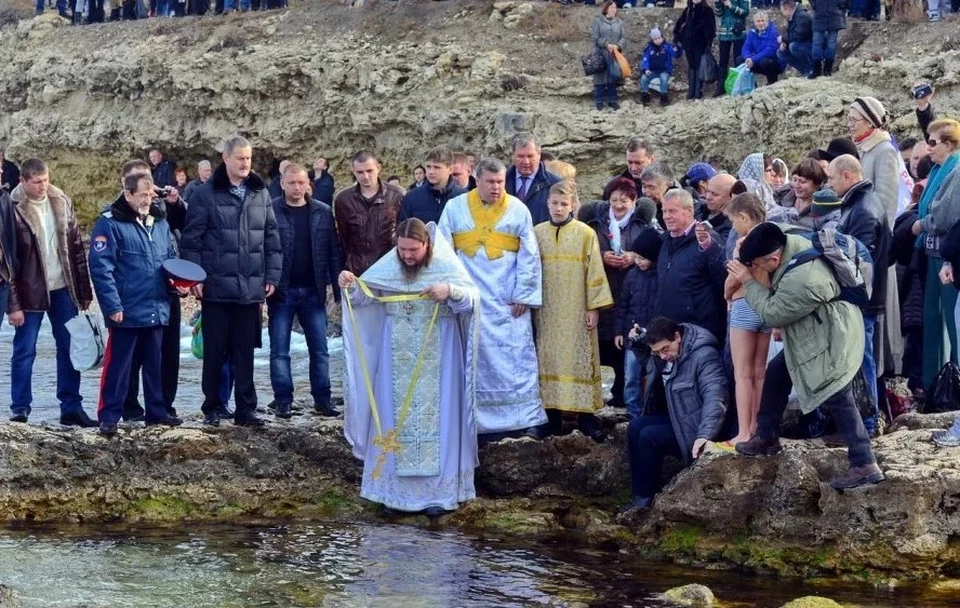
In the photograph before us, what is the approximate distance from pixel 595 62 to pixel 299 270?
12328mm

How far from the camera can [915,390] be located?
10547 mm

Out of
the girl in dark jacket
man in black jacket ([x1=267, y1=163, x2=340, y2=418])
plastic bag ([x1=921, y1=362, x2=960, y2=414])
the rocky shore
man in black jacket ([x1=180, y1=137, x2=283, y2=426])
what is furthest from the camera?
the girl in dark jacket

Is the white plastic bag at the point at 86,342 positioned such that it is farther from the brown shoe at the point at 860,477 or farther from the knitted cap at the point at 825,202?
the brown shoe at the point at 860,477

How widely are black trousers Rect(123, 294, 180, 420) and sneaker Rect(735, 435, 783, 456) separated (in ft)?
13.6

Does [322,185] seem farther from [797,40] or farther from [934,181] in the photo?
[934,181]

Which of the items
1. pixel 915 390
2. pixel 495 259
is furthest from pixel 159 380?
pixel 915 390

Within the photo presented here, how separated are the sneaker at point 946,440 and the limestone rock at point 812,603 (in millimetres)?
1472

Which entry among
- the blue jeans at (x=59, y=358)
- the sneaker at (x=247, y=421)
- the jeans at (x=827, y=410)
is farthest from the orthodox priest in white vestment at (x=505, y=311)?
the blue jeans at (x=59, y=358)

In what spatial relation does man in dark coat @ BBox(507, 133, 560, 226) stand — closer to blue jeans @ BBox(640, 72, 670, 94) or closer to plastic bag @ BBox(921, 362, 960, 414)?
plastic bag @ BBox(921, 362, 960, 414)

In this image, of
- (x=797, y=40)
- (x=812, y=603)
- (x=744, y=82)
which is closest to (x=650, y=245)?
(x=812, y=603)

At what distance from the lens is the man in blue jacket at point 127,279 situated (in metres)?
10.1

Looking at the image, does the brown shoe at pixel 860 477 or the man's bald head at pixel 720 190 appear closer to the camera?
the brown shoe at pixel 860 477

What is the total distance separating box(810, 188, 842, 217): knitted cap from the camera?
9.34 metres

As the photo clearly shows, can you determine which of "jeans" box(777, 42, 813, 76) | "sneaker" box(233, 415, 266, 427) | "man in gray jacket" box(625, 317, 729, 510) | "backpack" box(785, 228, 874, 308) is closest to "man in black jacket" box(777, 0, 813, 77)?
"jeans" box(777, 42, 813, 76)
